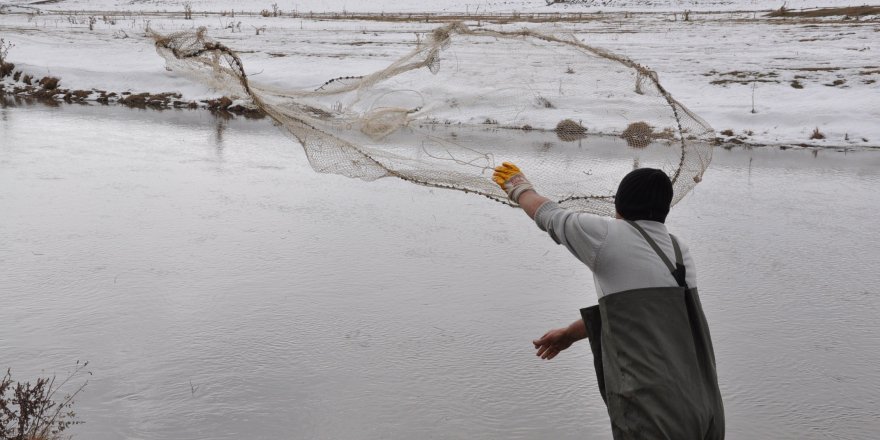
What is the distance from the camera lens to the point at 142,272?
7.08 metres

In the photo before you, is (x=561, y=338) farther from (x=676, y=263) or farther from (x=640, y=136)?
(x=640, y=136)

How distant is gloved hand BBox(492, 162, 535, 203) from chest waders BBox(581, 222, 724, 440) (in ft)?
1.45

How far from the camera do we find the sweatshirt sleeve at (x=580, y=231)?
254 centimetres

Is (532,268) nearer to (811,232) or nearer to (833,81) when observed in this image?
(811,232)

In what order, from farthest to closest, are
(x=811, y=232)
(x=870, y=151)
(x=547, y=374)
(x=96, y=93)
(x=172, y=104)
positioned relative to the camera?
1. (x=96, y=93)
2. (x=172, y=104)
3. (x=870, y=151)
4. (x=811, y=232)
5. (x=547, y=374)

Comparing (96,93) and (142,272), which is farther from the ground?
(96,93)

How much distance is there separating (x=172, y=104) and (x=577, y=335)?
1782 cm

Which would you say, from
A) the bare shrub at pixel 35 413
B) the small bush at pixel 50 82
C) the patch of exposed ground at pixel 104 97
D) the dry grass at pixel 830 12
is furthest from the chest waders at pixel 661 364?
the dry grass at pixel 830 12

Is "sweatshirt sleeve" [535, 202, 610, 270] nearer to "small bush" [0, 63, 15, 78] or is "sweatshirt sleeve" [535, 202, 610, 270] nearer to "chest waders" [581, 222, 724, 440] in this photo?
"chest waders" [581, 222, 724, 440]

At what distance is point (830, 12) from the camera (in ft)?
115

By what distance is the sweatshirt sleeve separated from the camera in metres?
2.54

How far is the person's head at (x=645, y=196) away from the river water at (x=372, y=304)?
2271 millimetres

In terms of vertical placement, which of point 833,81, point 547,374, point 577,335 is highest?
point 833,81

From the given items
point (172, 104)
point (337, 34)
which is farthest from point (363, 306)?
point (337, 34)
